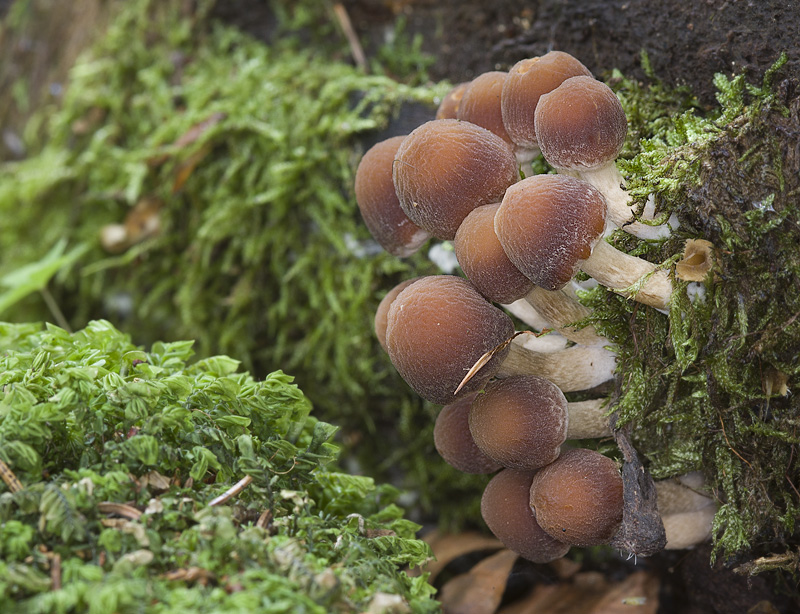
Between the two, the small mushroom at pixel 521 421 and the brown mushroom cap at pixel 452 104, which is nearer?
the small mushroom at pixel 521 421

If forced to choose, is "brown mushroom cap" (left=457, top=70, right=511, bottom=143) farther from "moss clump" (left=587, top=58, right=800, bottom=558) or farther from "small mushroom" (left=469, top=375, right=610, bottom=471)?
"small mushroom" (left=469, top=375, right=610, bottom=471)

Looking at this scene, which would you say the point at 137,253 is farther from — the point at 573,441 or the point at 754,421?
the point at 754,421

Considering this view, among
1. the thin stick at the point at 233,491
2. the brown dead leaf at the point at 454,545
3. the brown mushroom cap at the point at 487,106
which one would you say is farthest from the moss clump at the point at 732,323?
the thin stick at the point at 233,491

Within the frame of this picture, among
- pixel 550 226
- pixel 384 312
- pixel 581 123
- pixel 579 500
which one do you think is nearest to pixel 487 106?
pixel 581 123

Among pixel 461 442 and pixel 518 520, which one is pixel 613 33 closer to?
pixel 461 442

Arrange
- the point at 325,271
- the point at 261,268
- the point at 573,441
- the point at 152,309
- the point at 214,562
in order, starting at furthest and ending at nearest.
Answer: the point at 152,309
the point at 261,268
the point at 325,271
the point at 573,441
the point at 214,562

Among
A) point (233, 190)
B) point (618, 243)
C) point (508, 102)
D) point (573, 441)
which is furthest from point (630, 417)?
point (233, 190)

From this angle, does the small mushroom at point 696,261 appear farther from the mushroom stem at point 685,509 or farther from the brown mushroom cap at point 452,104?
the brown mushroom cap at point 452,104

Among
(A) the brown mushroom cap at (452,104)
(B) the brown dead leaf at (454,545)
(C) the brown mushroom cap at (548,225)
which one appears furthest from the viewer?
(B) the brown dead leaf at (454,545)
